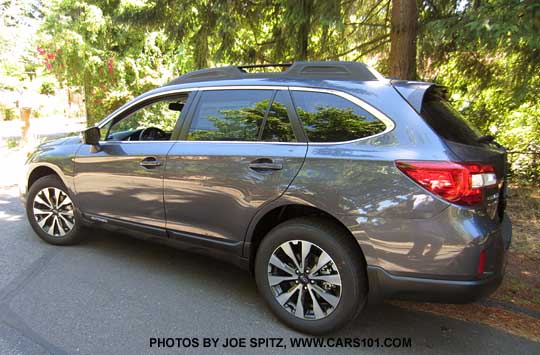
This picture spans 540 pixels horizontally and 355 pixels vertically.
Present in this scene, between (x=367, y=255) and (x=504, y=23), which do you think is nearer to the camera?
(x=367, y=255)

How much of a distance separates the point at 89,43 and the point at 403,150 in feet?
38.8

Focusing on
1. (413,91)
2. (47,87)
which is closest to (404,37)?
(413,91)

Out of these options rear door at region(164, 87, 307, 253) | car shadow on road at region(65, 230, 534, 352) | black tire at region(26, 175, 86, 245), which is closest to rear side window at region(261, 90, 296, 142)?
rear door at region(164, 87, 307, 253)

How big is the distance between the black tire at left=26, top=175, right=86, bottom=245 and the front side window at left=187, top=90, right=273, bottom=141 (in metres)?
1.86

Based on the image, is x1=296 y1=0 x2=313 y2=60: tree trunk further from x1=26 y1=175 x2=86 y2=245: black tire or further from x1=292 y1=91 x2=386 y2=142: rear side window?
x1=26 y1=175 x2=86 y2=245: black tire

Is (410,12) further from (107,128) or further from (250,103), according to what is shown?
(107,128)

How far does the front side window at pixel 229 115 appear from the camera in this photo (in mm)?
3129

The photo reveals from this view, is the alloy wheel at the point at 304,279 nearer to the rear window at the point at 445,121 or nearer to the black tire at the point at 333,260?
the black tire at the point at 333,260

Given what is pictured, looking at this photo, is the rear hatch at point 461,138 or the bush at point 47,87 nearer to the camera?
the rear hatch at point 461,138

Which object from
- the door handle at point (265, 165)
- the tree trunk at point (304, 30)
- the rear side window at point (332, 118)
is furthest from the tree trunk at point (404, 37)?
the door handle at point (265, 165)

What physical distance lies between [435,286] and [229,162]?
164 centimetres

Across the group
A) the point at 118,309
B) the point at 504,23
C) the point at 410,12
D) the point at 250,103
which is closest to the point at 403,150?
the point at 250,103

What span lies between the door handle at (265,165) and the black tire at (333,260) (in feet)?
1.33

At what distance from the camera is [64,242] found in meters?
4.46
